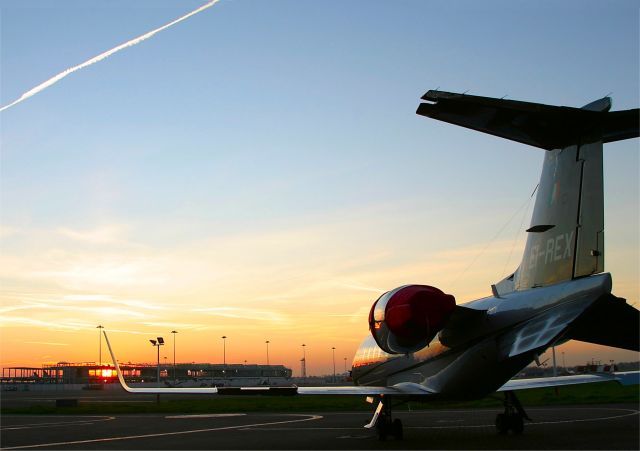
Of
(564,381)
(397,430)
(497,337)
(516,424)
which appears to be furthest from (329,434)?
(497,337)

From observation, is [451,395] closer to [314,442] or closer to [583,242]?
[314,442]

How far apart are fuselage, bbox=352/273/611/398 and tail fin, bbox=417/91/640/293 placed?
1.49 feet

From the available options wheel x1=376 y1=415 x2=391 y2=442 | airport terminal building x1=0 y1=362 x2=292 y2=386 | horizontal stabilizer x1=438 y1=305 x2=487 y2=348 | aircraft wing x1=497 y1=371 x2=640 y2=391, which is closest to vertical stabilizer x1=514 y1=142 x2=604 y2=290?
horizontal stabilizer x1=438 y1=305 x2=487 y2=348

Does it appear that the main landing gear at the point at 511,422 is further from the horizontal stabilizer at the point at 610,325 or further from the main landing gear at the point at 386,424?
the horizontal stabilizer at the point at 610,325

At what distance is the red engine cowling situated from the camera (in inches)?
559

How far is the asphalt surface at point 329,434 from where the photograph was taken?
51.2ft

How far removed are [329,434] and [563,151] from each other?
1011 cm

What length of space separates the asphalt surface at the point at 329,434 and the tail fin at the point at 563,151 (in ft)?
12.3

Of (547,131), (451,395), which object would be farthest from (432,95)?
(451,395)

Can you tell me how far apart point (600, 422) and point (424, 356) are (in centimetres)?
731

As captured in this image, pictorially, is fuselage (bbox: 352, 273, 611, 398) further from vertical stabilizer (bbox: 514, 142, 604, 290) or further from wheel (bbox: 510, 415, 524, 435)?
wheel (bbox: 510, 415, 524, 435)

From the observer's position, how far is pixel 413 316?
14.2m

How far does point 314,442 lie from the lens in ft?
55.3

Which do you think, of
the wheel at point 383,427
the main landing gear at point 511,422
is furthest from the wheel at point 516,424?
the wheel at point 383,427
